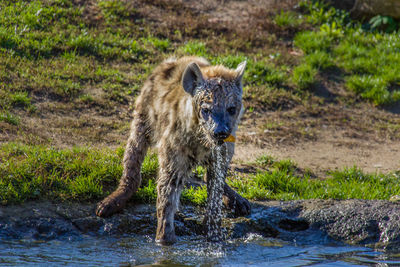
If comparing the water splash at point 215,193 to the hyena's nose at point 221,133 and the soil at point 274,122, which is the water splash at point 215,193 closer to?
the hyena's nose at point 221,133

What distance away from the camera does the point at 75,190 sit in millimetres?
5359

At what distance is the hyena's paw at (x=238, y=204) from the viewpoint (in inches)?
208

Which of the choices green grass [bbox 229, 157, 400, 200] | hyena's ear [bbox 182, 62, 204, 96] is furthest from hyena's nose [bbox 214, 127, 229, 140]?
green grass [bbox 229, 157, 400, 200]

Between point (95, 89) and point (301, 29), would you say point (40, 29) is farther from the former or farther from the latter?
point (301, 29)

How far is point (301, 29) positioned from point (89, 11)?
401 centimetres

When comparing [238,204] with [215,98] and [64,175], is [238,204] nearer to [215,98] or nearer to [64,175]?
[215,98]

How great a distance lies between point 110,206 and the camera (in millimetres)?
5094

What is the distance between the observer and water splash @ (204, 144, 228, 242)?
4.95 metres

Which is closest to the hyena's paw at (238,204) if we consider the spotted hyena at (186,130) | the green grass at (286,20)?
the spotted hyena at (186,130)

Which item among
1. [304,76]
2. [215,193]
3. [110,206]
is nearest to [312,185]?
[215,193]

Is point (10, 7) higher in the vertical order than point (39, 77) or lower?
higher

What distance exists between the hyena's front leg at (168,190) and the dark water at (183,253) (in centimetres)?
12

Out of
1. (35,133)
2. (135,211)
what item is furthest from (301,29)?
(135,211)

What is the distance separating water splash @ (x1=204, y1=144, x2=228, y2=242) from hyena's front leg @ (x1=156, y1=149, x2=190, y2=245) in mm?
278
